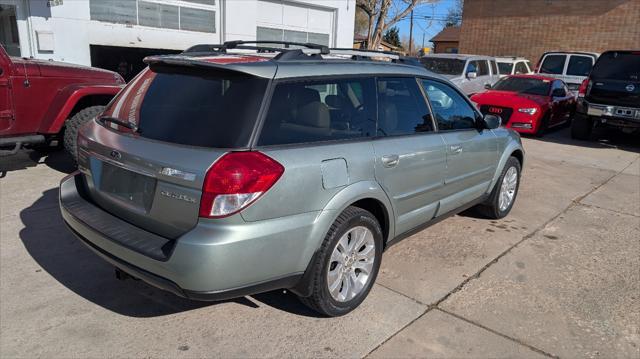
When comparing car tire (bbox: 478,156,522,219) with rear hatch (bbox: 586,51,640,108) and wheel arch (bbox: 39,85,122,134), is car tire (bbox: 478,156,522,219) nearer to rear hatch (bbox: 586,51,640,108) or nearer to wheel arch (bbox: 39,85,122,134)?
wheel arch (bbox: 39,85,122,134)

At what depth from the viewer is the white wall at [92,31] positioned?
31.2ft

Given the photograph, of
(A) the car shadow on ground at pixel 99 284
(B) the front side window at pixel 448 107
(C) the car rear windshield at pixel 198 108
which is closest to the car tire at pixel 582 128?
(B) the front side window at pixel 448 107

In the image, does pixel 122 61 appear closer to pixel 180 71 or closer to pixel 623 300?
pixel 180 71

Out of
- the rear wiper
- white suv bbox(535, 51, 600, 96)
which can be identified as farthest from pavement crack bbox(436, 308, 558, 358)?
white suv bbox(535, 51, 600, 96)

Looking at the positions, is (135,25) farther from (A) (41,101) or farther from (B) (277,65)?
(B) (277,65)

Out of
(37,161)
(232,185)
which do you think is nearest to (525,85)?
(37,161)

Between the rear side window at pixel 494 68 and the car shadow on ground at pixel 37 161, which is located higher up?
the rear side window at pixel 494 68

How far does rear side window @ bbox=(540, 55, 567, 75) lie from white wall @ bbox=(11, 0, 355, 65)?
26.6 ft

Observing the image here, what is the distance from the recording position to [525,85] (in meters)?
12.6

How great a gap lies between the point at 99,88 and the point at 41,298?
146 inches

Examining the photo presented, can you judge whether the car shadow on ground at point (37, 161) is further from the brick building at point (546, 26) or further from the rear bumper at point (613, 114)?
the brick building at point (546, 26)

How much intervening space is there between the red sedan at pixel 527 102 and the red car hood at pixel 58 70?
319 inches

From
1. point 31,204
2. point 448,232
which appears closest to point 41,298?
point 31,204

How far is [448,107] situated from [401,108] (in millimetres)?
817
